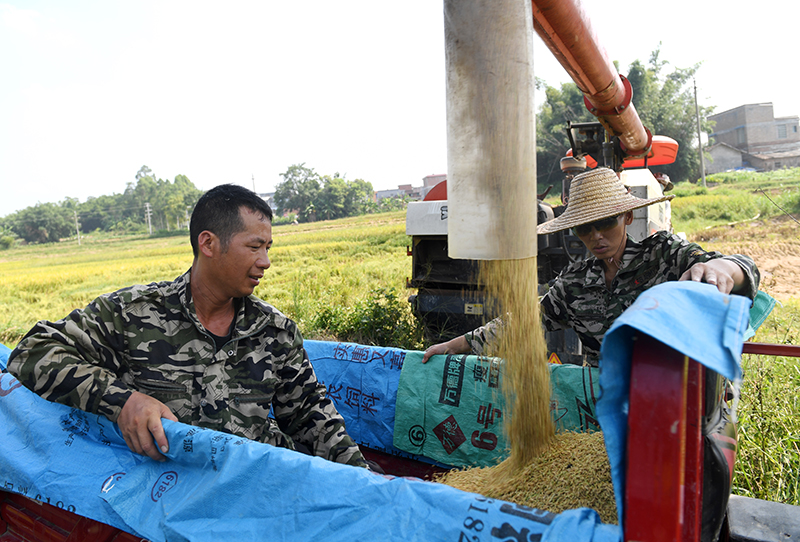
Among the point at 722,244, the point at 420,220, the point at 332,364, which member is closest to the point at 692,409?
the point at 332,364

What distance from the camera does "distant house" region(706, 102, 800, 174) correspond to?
40438 mm

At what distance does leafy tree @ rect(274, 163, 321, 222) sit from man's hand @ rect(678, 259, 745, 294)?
52.7 m

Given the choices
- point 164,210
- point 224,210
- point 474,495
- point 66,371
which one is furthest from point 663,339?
point 164,210

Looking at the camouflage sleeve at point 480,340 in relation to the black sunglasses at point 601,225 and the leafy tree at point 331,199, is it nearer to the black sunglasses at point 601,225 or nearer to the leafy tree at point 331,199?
the black sunglasses at point 601,225

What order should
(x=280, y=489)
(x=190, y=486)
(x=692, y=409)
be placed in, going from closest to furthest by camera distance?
(x=692, y=409) < (x=280, y=489) < (x=190, y=486)

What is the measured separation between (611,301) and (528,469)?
98 centimetres

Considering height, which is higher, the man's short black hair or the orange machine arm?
the orange machine arm

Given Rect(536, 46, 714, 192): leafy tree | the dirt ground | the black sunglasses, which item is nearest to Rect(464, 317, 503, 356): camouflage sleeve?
the black sunglasses

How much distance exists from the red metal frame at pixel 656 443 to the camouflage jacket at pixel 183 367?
1.32 meters

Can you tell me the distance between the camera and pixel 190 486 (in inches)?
52.3

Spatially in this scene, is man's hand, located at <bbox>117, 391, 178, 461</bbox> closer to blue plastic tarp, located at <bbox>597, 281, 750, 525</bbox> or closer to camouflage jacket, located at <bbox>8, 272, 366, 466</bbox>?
camouflage jacket, located at <bbox>8, 272, 366, 466</bbox>

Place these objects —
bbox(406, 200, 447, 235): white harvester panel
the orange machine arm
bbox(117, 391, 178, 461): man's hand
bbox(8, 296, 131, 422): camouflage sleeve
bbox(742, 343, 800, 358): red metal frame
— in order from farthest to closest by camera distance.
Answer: bbox(406, 200, 447, 235): white harvester panel → the orange machine arm → bbox(8, 296, 131, 422): camouflage sleeve → bbox(117, 391, 178, 461): man's hand → bbox(742, 343, 800, 358): red metal frame

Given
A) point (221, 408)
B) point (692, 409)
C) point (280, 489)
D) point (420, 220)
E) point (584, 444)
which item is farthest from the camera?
point (420, 220)

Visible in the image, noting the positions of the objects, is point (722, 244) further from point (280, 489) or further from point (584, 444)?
point (280, 489)
